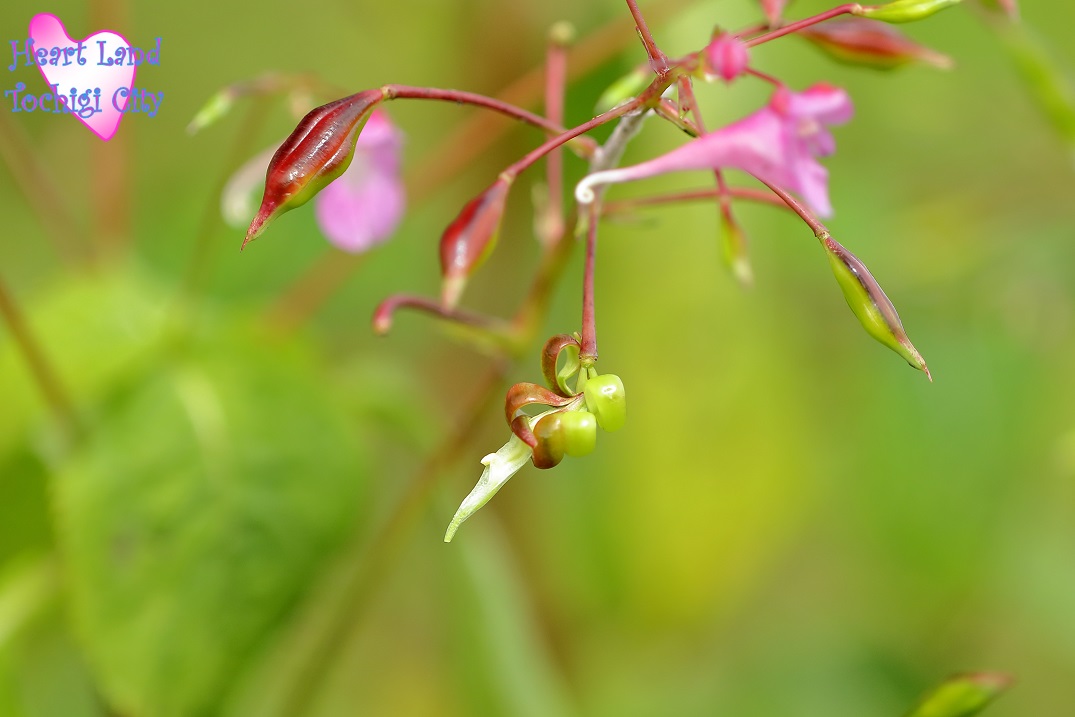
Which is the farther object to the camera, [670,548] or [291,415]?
[670,548]

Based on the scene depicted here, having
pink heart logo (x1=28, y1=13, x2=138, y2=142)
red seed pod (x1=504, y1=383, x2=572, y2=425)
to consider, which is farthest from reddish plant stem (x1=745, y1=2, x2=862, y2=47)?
pink heart logo (x1=28, y1=13, x2=138, y2=142)

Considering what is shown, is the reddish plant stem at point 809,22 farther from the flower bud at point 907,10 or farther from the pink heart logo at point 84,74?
the pink heart logo at point 84,74

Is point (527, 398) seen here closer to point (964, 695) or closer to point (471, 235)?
point (471, 235)

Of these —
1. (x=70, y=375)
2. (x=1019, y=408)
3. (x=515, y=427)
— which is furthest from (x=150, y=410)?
(x=1019, y=408)

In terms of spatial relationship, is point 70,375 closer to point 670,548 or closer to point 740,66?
point 740,66

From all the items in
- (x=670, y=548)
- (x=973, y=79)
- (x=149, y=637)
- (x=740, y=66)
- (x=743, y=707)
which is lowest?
(x=743, y=707)

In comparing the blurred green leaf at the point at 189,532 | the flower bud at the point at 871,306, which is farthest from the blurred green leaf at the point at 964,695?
the blurred green leaf at the point at 189,532
